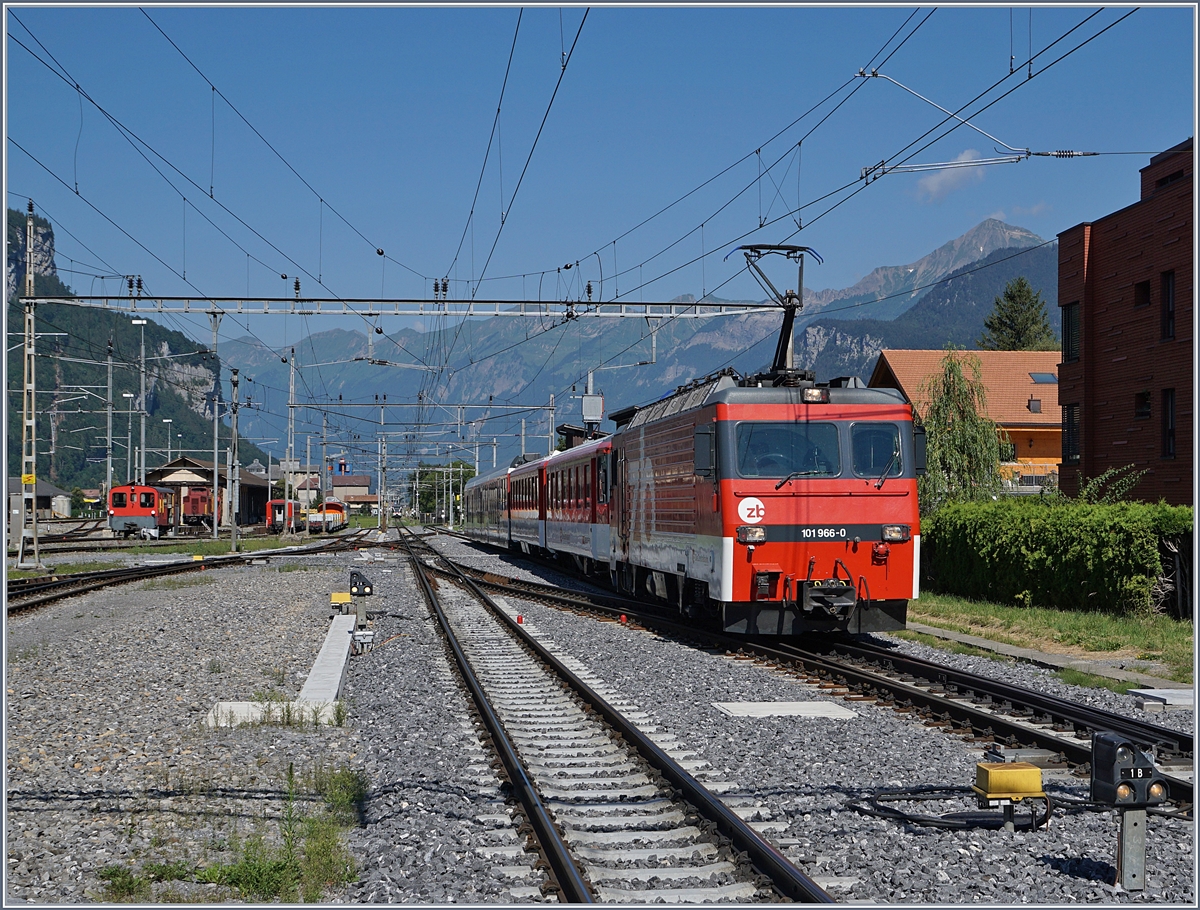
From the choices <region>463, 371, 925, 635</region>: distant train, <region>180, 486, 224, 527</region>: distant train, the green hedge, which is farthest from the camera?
<region>180, 486, 224, 527</region>: distant train

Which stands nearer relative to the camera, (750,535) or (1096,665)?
(1096,665)

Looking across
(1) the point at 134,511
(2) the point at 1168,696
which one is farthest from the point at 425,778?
(1) the point at 134,511

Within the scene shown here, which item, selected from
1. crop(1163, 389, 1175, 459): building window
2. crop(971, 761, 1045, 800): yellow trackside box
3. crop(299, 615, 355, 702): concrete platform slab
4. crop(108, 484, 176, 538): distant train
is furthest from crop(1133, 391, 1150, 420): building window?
crop(108, 484, 176, 538): distant train

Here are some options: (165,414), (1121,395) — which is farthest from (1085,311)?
(165,414)

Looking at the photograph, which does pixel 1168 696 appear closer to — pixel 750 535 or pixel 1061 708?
pixel 1061 708

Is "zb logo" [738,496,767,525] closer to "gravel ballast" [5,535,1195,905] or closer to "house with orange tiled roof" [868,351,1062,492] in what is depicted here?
"gravel ballast" [5,535,1195,905]

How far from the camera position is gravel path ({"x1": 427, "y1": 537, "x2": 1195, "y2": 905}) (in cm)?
550

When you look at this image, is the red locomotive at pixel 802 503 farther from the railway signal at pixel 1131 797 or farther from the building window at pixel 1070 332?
the building window at pixel 1070 332

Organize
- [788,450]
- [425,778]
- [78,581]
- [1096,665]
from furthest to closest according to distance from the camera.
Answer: [78,581], [788,450], [1096,665], [425,778]

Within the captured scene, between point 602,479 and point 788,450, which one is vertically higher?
point 788,450

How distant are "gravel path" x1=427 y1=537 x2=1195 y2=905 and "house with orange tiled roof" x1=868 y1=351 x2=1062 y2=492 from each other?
132ft

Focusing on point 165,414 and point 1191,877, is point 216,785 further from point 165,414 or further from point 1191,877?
point 165,414

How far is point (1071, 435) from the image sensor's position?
109 feet

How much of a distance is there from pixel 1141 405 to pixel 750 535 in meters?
20.0
